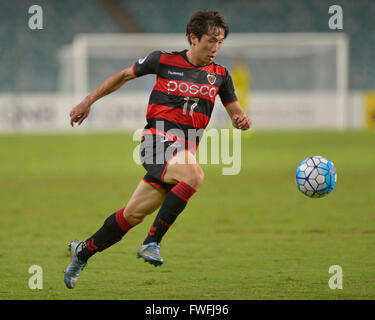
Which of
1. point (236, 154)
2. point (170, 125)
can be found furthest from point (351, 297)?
point (236, 154)

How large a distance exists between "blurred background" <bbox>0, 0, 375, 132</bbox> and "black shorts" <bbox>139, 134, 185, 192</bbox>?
21.2 meters

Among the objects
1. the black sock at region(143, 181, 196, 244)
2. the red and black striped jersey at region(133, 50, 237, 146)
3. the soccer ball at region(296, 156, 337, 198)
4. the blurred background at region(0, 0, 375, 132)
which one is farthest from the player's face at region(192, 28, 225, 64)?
the blurred background at region(0, 0, 375, 132)

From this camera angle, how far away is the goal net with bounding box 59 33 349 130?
27250 mm

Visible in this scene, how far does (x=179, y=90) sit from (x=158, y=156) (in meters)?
0.50

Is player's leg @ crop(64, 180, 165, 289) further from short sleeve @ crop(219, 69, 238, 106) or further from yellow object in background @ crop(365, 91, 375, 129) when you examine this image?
yellow object in background @ crop(365, 91, 375, 129)

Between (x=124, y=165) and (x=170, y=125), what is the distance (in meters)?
10.3

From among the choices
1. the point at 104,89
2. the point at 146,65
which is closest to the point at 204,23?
the point at 146,65

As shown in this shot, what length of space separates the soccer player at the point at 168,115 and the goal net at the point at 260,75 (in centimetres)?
2066

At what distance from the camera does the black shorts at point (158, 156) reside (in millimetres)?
4691

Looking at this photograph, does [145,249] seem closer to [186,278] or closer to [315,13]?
[186,278]

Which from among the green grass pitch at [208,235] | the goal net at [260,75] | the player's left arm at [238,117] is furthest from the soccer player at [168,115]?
the goal net at [260,75]

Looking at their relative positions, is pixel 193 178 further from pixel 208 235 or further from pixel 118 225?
pixel 208 235

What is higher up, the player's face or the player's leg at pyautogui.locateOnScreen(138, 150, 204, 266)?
the player's face

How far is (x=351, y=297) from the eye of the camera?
4441 millimetres
